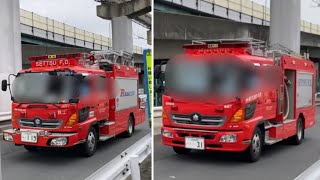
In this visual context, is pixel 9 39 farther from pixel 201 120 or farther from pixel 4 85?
pixel 201 120

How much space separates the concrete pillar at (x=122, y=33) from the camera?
304 cm

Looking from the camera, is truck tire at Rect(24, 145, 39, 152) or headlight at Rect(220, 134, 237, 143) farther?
truck tire at Rect(24, 145, 39, 152)

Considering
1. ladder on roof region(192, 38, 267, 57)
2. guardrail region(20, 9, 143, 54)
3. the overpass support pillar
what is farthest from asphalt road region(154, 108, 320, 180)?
guardrail region(20, 9, 143, 54)

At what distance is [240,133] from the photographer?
13.8 ft

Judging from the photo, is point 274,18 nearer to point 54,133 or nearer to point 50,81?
point 50,81

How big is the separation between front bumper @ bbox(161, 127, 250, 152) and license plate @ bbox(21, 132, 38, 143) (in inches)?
69.4

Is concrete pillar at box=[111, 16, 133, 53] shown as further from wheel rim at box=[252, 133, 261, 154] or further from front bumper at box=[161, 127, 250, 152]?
wheel rim at box=[252, 133, 261, 154]

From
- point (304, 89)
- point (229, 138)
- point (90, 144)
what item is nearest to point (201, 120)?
point (229, 138)

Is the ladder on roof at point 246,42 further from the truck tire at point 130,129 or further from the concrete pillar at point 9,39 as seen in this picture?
the truck tire at point 130,129

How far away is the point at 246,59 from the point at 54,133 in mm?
2457

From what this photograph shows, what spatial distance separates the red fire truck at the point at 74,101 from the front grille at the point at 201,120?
1.56 ft

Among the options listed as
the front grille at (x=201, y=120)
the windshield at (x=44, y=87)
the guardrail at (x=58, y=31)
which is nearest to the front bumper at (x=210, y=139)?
the front grille at (x=201, y=120)

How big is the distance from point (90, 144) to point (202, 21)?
10.9 ft

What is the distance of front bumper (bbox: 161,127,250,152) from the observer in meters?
2.88
